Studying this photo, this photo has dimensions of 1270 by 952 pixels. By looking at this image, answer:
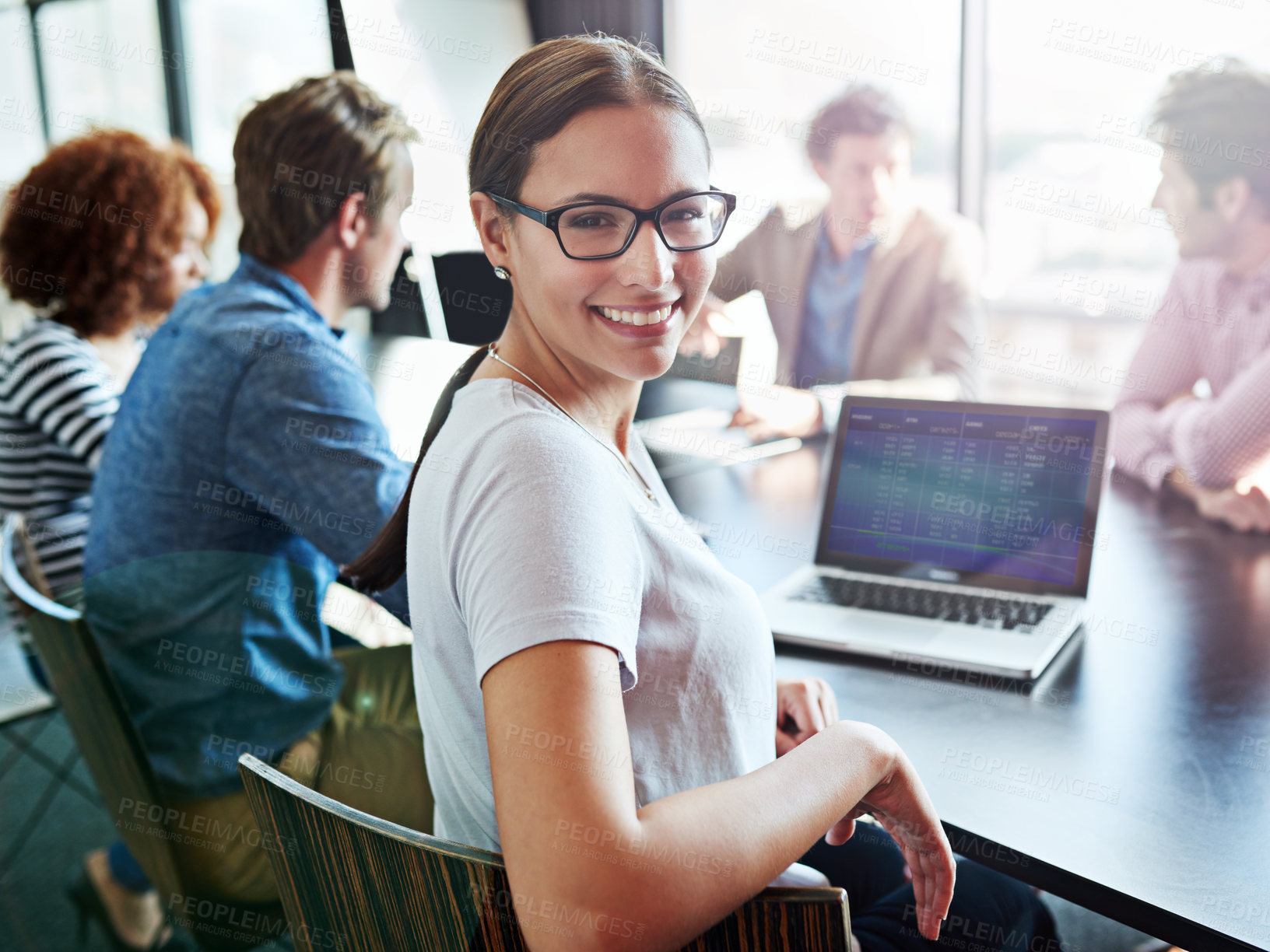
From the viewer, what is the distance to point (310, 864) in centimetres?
73

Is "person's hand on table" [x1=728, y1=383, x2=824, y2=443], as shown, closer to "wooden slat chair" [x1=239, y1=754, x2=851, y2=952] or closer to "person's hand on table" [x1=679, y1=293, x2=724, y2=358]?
"person's hand on table" [x1=679, y1=293, x2=724, y2=358]

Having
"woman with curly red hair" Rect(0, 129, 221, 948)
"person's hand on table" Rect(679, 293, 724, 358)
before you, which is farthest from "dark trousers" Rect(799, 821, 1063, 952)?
"person's hand on table" Rect(679, 293, 724, 358)

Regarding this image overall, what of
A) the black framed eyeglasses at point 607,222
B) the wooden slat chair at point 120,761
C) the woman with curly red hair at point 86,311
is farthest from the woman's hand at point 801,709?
the woman with curly red hair at point 86,311

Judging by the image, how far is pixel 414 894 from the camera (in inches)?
25.4

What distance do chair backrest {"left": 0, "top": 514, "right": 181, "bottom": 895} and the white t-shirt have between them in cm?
52

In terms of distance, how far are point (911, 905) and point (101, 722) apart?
3.54ft

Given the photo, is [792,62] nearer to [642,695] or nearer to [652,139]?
[652,139]

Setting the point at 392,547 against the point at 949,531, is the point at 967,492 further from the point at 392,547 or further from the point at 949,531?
the point at 392,547

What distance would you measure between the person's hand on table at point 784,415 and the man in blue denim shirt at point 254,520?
97cm

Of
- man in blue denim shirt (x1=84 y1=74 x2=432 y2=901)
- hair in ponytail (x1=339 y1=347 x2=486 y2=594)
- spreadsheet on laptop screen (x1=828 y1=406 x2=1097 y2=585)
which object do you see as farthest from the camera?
man in blue denim shirt (x1=84 y1=74 x2=432 y2=901)

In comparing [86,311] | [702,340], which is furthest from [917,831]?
[86,311]

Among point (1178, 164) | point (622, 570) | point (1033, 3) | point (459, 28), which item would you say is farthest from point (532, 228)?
point (1033, 3)

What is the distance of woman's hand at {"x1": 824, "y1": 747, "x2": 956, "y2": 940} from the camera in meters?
0.81

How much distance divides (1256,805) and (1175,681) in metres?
0.24
